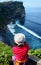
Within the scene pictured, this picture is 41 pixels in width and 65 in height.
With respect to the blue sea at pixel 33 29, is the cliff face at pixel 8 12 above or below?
below

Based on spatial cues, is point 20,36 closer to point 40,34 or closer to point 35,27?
point 40,34

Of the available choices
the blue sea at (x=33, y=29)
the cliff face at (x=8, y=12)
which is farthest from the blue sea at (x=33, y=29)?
the cliff face at (x=8, y=12)

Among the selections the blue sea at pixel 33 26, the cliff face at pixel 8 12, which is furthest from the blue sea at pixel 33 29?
the cliff face at pixel 8 12

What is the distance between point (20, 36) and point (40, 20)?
312 inches

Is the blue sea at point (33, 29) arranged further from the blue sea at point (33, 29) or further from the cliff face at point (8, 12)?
the cliff face at point (8, 12)

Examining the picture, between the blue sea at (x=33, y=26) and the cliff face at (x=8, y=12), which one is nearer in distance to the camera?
the blue sea at (x=33, y=26)

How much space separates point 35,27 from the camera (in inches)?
443

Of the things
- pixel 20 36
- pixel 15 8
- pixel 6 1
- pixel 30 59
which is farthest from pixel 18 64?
pixel 15 8

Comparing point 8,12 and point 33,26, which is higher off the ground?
point 33,26

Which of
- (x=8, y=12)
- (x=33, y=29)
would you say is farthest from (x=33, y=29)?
(x=8, y=12)

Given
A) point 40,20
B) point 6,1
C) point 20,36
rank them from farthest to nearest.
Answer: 1. point 6,1
2. point 40,20
3. point 20,36

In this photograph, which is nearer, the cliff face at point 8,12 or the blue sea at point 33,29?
the blue sea at point 33,29

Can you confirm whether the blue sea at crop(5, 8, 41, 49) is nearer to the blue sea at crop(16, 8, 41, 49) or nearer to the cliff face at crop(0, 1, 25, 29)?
the blue sea at crop(16, 8, 41, 49)

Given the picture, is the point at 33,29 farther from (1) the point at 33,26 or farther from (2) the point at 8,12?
(2) the point at 8,12
